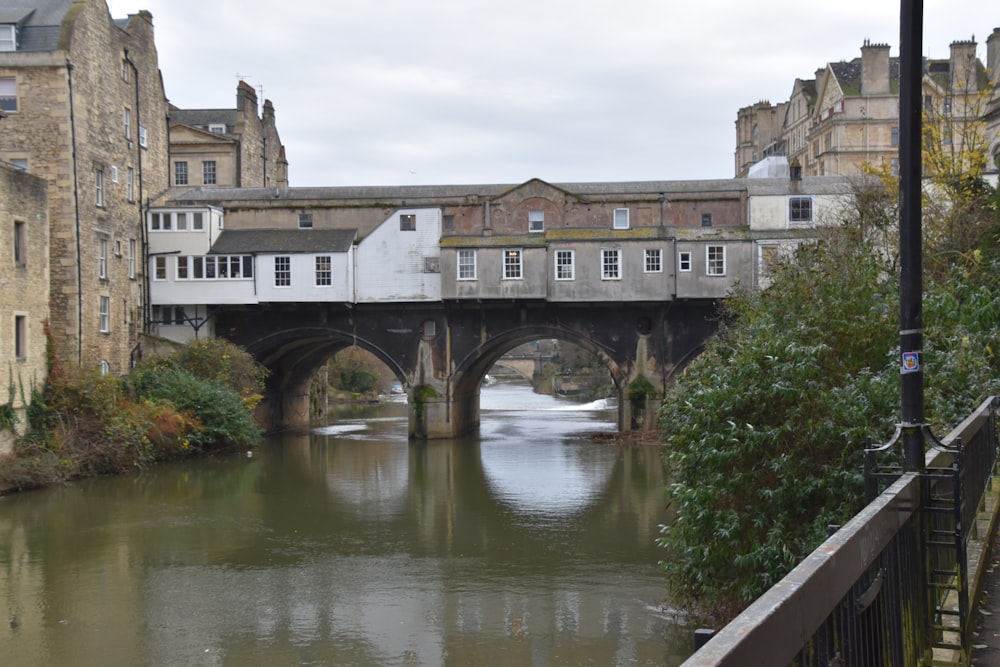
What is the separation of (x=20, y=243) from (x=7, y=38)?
9554mm

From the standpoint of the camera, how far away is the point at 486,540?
22.2 meters

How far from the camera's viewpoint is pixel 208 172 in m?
51.7

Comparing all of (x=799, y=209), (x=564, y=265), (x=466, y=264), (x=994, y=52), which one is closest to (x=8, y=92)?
(x=466, y=264)

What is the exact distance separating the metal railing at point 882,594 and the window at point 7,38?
35.2 metres

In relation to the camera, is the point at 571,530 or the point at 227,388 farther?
the point at 227,388

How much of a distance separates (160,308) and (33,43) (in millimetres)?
11093

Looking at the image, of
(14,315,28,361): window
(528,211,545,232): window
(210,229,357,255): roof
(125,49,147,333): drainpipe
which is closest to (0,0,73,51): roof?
(125,49,147,333): drainpipe

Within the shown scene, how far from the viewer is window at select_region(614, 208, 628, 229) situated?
4144cm

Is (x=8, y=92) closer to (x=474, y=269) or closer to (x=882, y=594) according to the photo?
(x=474, y=269)

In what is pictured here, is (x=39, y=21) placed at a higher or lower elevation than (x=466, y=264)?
higher

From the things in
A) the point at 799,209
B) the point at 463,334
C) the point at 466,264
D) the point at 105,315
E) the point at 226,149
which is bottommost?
the point at 463,334

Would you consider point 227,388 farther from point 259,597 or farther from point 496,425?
point 259,597

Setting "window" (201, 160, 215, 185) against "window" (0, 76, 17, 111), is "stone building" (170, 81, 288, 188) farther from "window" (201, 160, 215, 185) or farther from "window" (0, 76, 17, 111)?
"window" (0, 76, 17, 111)

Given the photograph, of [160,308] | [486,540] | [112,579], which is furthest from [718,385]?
[160,308]
